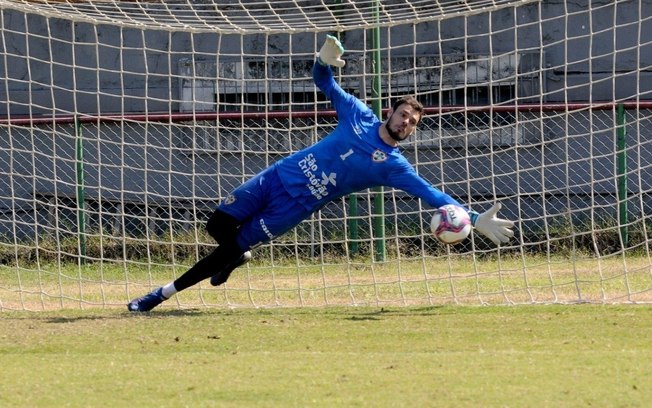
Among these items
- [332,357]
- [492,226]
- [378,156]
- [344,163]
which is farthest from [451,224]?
[332,357]

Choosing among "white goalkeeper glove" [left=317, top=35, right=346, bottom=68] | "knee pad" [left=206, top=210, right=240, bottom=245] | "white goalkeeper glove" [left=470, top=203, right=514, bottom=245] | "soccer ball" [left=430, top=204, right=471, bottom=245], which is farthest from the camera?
"knee pad" [left=206, top=210, right=240, bottom=245]

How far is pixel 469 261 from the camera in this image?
45.0ft

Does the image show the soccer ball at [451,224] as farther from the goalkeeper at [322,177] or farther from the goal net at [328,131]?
the goal net at [328,131]

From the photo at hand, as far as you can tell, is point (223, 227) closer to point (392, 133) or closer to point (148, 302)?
point (148, 302)

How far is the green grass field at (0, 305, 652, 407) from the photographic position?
21.0 feet

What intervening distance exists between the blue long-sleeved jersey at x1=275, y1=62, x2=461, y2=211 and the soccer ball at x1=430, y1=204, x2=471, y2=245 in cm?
39

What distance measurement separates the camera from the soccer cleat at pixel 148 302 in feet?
32.1

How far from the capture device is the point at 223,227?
9.52 m

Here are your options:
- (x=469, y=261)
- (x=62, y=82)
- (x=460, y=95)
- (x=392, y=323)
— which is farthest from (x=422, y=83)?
(x=392, y=323)

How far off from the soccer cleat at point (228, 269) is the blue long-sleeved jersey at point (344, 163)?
0.70 meters

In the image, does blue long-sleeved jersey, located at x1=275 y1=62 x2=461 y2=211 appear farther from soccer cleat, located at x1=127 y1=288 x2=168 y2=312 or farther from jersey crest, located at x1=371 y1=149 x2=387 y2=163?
soccer cleat, located at x1=127 y1=288 x2=168 y2=312

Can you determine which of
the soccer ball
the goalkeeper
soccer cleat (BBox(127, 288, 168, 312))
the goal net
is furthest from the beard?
the goal net

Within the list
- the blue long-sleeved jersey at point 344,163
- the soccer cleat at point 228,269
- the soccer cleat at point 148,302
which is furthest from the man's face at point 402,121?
the soccer cleat at point 148,302

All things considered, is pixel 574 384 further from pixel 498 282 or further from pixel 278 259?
pixel 278 259
